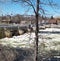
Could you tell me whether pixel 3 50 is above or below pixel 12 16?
below

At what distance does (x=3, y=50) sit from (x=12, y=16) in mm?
2498

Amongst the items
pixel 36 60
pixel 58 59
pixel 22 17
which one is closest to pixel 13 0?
pixel 22 17

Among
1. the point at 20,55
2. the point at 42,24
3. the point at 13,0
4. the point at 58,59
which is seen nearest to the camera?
the point at 13,0

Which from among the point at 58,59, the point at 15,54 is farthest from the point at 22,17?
the point at 15,54

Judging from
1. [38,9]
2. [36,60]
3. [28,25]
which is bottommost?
[36,60]

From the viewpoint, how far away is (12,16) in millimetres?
4484

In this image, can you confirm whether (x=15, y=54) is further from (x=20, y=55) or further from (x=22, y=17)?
(x=22, y=17)

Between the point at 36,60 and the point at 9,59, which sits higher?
the point at 36,60

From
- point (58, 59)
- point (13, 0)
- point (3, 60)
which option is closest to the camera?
point (13, 0)

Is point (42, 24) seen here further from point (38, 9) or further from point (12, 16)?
point (12, 16)

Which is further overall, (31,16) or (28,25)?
(28,25)

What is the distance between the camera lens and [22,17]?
4.22 metres

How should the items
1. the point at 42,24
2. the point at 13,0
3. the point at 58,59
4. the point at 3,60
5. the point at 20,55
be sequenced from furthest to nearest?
1. the point at 20,55
2. the point at 3,60
3. the point at 58,59
4. the point at 42,24
5. the point at 13,0

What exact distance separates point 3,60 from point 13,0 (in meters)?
2.98
